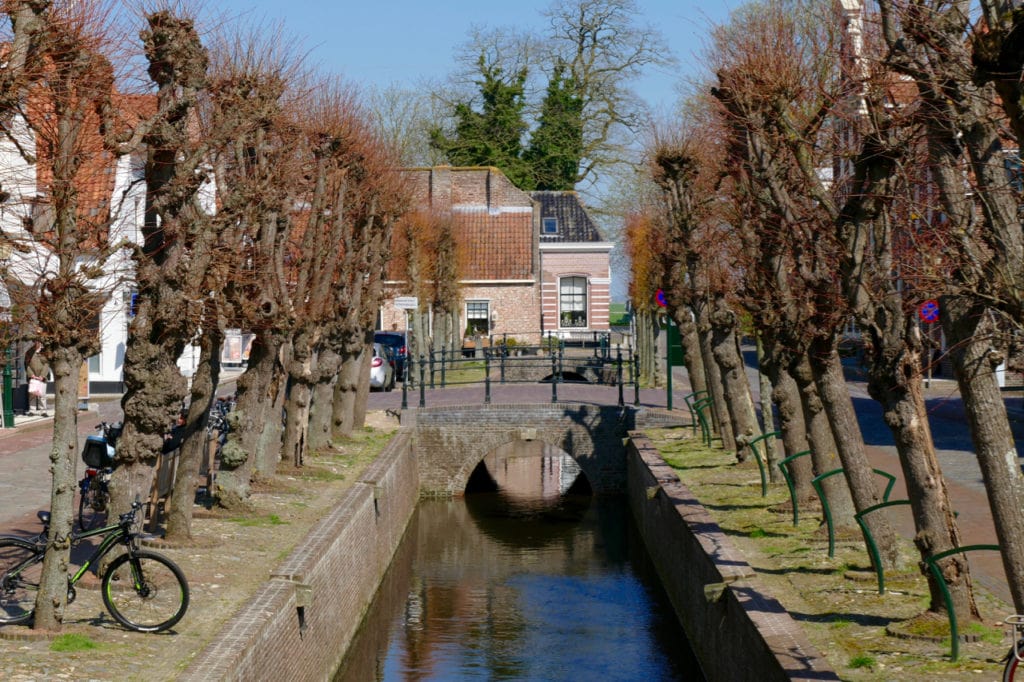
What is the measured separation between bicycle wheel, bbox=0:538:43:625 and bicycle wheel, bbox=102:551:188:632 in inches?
21.2

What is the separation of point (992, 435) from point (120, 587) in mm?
6412

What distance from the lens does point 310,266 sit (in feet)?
60.0

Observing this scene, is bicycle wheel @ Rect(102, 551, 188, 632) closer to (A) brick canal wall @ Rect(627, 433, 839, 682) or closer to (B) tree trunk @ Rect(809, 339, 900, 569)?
(A) brick canal wall @ Rect(627, 433, 839, 682)

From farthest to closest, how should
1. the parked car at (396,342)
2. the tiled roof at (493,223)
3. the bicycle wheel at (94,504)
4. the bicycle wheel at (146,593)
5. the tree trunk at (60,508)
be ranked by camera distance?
Result: the tiled roof at (493,223) → the parked car at (396,342) → the bicycle wheel at (94,504) → the bicycle wheel at (146,593) → the tree trunk at (60,508)

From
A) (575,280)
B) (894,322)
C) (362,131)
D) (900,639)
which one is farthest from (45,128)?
(575,280)

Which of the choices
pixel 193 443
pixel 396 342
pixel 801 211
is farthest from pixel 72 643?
pixel 396 342

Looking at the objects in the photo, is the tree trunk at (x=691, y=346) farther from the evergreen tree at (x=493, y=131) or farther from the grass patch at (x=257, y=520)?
the evergreen tree at (x=493, y=131)

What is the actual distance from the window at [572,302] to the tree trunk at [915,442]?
41270 mm

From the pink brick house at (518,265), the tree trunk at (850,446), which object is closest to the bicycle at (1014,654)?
the tree trunk at (850,446)

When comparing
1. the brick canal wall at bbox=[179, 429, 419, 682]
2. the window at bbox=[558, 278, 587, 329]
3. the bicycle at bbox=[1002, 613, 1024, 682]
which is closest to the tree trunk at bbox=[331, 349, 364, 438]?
the brick canal wall at bbox=[179, 429, 419, 682]

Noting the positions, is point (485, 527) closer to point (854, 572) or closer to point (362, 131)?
point (362, 131)

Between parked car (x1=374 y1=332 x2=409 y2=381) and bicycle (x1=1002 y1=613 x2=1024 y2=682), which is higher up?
parked car (x1=374 y1=332 x2=409 y2=381)

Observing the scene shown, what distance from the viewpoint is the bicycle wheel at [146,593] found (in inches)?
373

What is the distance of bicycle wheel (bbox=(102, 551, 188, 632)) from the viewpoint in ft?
31.1
